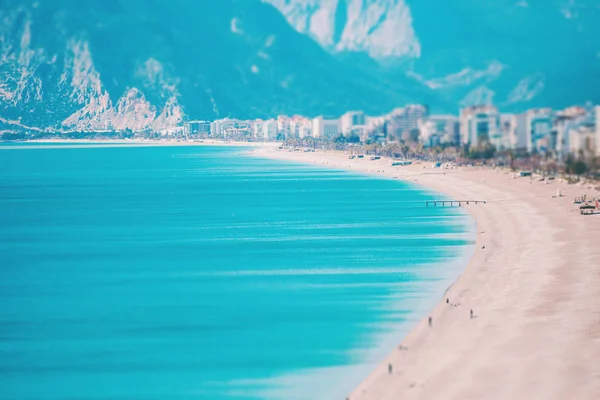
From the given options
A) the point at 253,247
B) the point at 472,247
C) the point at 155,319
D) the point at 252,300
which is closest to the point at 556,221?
the point at 472,247

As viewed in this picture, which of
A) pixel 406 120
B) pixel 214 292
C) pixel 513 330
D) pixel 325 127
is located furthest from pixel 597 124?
pixel 325 127

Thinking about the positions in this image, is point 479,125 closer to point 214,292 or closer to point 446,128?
point 446,128

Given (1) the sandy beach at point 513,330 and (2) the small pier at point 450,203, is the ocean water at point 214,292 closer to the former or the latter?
(1) the sandy beach at point 513,330

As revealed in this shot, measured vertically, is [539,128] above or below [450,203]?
above

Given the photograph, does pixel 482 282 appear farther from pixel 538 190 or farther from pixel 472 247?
pixel 538 190

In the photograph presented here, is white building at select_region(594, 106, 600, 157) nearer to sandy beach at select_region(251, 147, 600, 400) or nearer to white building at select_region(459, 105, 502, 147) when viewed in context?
sandy beach at select_region(251, 147, 600, 400)

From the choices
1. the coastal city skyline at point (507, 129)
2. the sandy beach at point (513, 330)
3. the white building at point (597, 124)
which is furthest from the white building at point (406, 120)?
the sandy beach at point (513, 330)
